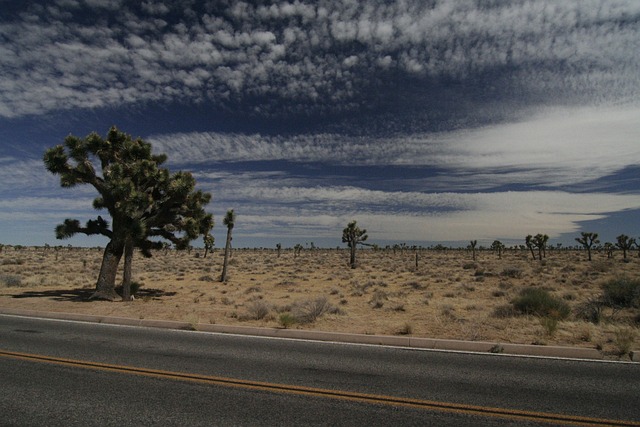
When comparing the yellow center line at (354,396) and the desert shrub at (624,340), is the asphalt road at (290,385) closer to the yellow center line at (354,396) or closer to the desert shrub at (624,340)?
the yellow center line at (354,396)

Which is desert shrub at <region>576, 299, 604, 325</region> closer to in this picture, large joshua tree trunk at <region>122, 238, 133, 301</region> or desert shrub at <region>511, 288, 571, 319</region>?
desert shrub at <region>511, 288, 571, 319</region>

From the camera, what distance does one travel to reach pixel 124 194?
18281 mm

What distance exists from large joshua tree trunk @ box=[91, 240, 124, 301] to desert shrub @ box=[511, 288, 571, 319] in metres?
18.0

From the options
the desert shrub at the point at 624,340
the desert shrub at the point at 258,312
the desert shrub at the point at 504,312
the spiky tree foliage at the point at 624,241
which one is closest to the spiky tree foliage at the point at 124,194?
the desert shrub at the point at 258,312

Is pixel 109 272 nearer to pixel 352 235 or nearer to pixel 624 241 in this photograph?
pixel 352 235

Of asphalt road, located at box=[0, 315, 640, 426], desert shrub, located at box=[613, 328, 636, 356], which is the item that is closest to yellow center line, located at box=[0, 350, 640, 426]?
asphalt road, located at box=[0, 315, 640, 426]

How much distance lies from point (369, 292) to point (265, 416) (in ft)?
70.2

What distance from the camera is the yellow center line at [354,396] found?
509 cm

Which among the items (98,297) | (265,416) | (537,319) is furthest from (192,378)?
(98,297)

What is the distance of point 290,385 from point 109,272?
16.1 m

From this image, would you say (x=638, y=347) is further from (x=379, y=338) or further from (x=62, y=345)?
(x=62, y=345)

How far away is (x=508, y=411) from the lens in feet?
17.7

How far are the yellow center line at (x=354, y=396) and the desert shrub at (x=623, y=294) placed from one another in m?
13.7

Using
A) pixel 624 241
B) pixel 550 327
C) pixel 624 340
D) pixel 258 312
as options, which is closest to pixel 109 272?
pixel 258 312
